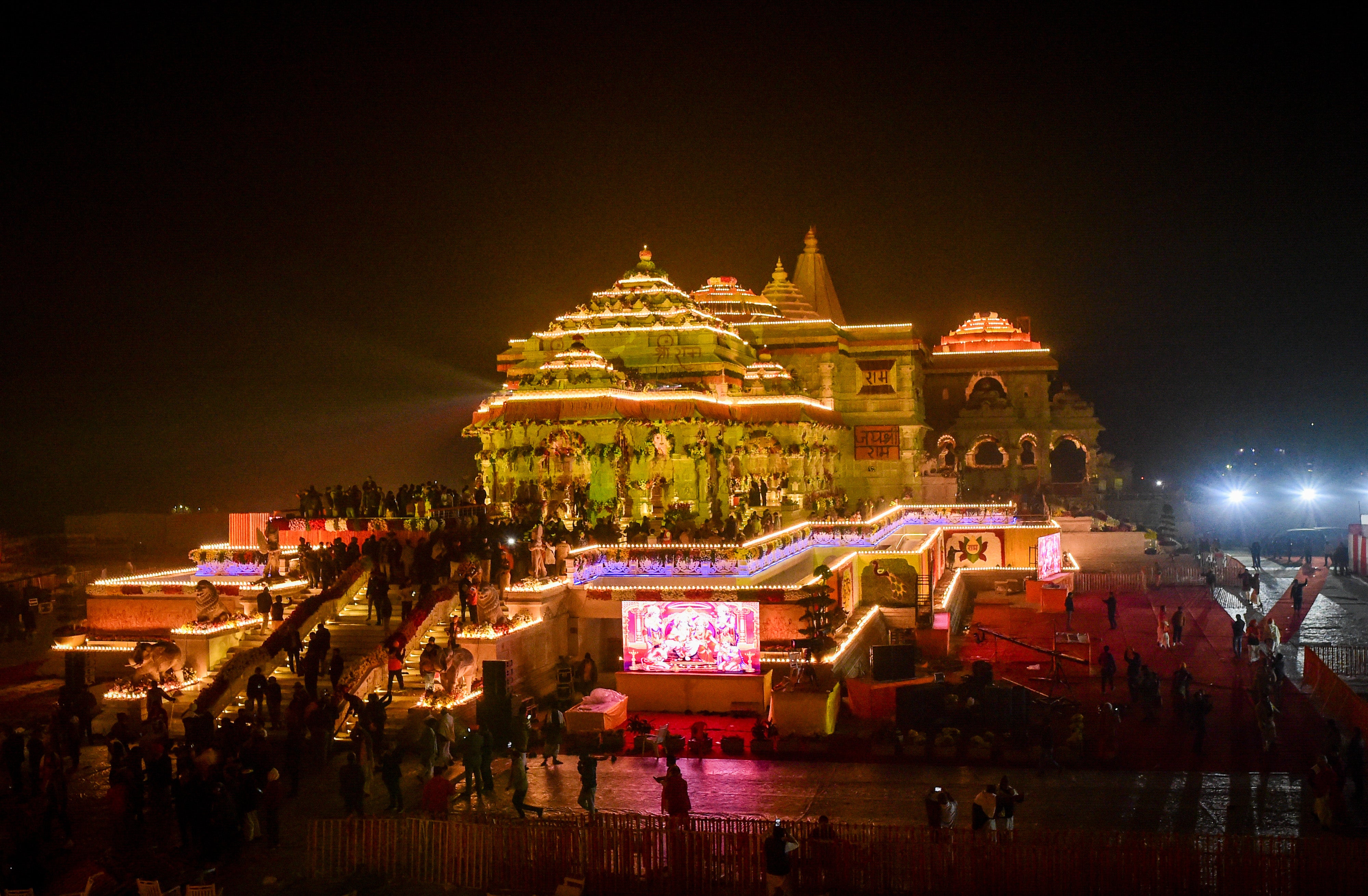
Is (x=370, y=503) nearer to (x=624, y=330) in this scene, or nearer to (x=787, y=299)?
(x=624, y=330)

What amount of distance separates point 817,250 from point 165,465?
3041 centimetres

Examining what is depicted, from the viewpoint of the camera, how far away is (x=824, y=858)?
10.4 meters

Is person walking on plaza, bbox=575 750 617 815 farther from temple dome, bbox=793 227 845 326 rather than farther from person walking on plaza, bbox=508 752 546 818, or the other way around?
temple dome, bbox=793 227 845 326

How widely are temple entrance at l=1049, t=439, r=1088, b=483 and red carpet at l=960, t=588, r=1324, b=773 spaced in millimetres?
29633

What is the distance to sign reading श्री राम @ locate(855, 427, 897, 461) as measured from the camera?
1756 inches

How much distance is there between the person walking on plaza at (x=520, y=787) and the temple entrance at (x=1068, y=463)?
4979 cm

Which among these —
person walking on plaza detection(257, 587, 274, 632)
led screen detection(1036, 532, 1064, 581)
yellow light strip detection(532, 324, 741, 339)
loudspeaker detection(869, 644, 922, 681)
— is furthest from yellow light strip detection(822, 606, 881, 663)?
yellow light strip detection(532, 324, 741, 339)

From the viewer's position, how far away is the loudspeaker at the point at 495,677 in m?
15.9

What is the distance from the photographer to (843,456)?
44.5 m

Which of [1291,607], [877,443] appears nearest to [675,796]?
[1291,607]

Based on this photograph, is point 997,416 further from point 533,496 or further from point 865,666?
point 865,666

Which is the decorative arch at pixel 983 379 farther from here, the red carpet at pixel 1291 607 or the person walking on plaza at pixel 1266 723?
the person walking on plaza at pixel 1266 723

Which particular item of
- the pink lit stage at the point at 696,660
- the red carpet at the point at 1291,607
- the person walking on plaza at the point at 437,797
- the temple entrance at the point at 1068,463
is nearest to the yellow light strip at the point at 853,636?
the pink lit stage at the point at 696,660

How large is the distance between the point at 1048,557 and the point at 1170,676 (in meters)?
12.4
